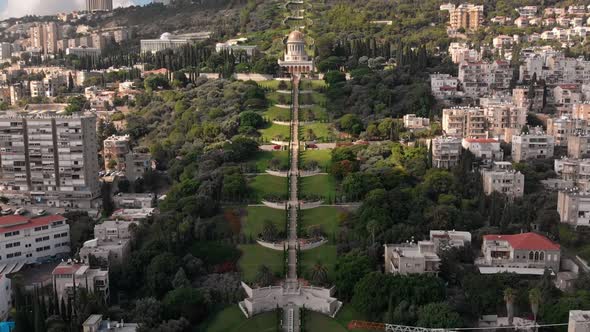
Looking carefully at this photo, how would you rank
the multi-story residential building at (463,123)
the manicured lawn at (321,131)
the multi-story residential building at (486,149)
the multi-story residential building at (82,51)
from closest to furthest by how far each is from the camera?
the multi-story residential building at (486,149), the multi-story residential building at (463,123), the manicured lawn at (321,131), the multi-story residential building at (82,51)

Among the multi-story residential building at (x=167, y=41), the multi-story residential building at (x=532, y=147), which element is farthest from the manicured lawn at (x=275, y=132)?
the multi-story residential building at (x=167, y=41)

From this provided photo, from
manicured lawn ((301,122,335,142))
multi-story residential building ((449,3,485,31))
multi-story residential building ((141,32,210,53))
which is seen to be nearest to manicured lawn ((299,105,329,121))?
manicured lawn ((301,122,335,142))

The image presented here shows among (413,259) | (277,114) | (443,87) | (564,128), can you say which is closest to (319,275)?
(413,259)

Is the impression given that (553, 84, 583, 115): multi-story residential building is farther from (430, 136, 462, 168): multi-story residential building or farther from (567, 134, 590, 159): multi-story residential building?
(430, 136, 462, 168): multi-story residential building

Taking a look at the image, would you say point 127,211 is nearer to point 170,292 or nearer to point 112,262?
point 112,262

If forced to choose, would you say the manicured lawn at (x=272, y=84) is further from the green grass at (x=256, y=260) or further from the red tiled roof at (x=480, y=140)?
the green grass at (x=256, y=260)

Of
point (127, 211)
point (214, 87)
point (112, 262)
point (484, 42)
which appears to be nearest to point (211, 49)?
point (214, 87)
